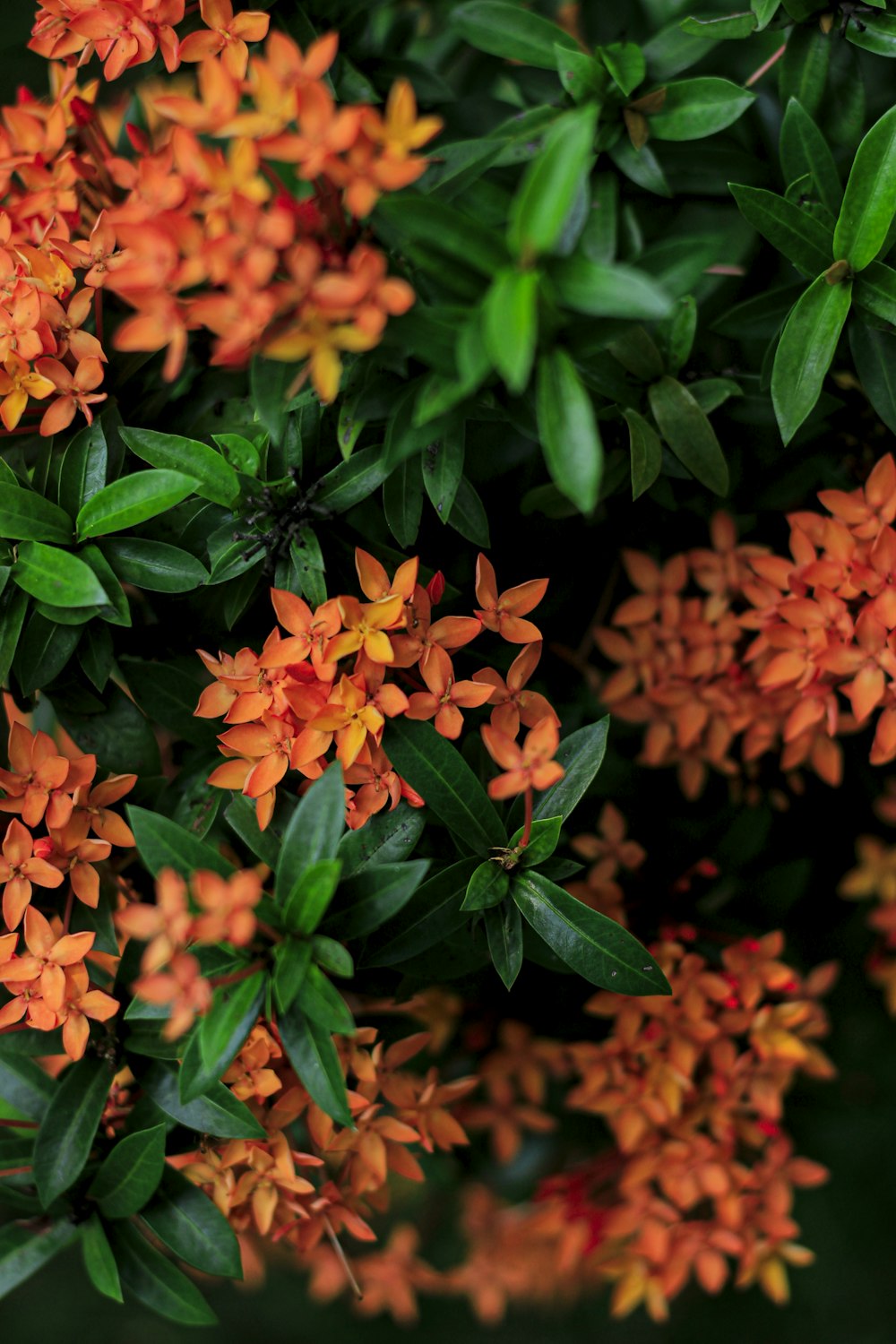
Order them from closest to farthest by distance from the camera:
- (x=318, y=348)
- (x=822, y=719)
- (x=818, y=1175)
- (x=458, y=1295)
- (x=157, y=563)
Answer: (x=318, y=348), (x=157, y=563), (x=822, y=719), (x=818, y=1175), (x=458, y=1295)

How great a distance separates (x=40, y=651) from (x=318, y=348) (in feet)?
1.02

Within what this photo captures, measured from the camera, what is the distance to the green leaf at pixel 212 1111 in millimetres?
669

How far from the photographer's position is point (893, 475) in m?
0.75

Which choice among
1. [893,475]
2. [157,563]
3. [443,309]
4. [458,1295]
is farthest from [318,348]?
[458,1295]

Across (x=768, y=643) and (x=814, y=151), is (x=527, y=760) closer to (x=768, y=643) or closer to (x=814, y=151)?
(x=768, y=643)

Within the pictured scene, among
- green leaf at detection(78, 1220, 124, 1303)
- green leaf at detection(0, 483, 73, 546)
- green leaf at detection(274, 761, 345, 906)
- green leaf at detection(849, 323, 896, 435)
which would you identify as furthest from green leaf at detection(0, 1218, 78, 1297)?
green leaf at detection(849, 323, 896, 435)

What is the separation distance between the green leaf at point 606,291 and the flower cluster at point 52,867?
1.29 feet

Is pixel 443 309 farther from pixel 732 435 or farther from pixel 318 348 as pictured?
pixel 732 435

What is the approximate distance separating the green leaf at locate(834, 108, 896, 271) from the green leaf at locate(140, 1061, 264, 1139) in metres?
0.61

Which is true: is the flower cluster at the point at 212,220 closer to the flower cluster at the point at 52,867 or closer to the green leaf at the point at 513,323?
the green leaf at the point at 513,323

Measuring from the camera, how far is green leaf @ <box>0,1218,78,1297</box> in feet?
2.48

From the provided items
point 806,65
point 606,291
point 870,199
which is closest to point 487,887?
point 606,291

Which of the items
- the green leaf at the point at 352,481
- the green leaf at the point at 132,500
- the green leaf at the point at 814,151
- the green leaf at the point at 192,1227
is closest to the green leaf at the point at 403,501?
the green leaf at the point at 352,481

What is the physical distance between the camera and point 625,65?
2.46ft
